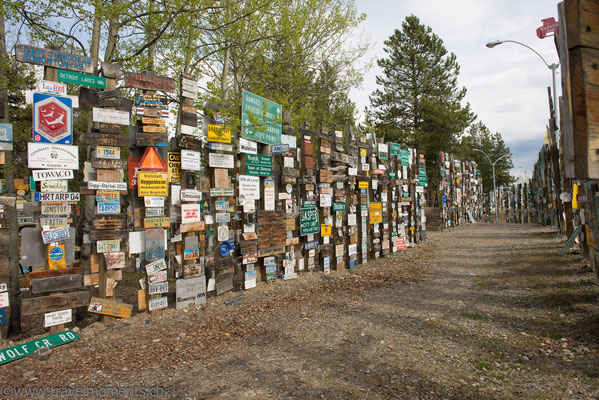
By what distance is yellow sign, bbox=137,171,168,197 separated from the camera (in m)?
5.79

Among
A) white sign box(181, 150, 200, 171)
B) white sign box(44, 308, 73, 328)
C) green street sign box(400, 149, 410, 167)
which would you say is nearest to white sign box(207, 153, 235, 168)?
white sign box(181, 150, 200, 171)

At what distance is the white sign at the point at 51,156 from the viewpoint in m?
4.94

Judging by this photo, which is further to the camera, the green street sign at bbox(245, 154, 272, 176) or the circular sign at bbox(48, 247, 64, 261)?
the green street sign at bbox(245, 154, 272, 176)

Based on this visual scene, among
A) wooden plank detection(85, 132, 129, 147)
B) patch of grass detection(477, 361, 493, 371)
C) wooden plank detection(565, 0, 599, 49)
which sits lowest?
patch of grass detection(477, 361, 493, 371)

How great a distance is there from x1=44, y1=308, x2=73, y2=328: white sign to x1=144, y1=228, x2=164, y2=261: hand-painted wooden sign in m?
1.31

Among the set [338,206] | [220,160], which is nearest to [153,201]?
Answer: [220,160]

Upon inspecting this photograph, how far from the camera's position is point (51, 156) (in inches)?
201

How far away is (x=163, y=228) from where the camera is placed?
6.05 meters

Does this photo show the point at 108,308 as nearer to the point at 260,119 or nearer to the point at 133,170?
the point at 133,170

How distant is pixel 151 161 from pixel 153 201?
2.14 ft

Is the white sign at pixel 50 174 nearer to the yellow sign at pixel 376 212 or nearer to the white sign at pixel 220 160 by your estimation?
the white sign at pixel 220 160

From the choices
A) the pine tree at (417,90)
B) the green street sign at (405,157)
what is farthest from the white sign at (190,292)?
the pine tree at (417,90)

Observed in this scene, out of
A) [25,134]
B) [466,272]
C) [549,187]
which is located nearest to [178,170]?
[25,134]

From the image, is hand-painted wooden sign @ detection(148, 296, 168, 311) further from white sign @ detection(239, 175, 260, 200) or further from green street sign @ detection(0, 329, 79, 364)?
white sign @ detection(239, 175, 260, 200)
